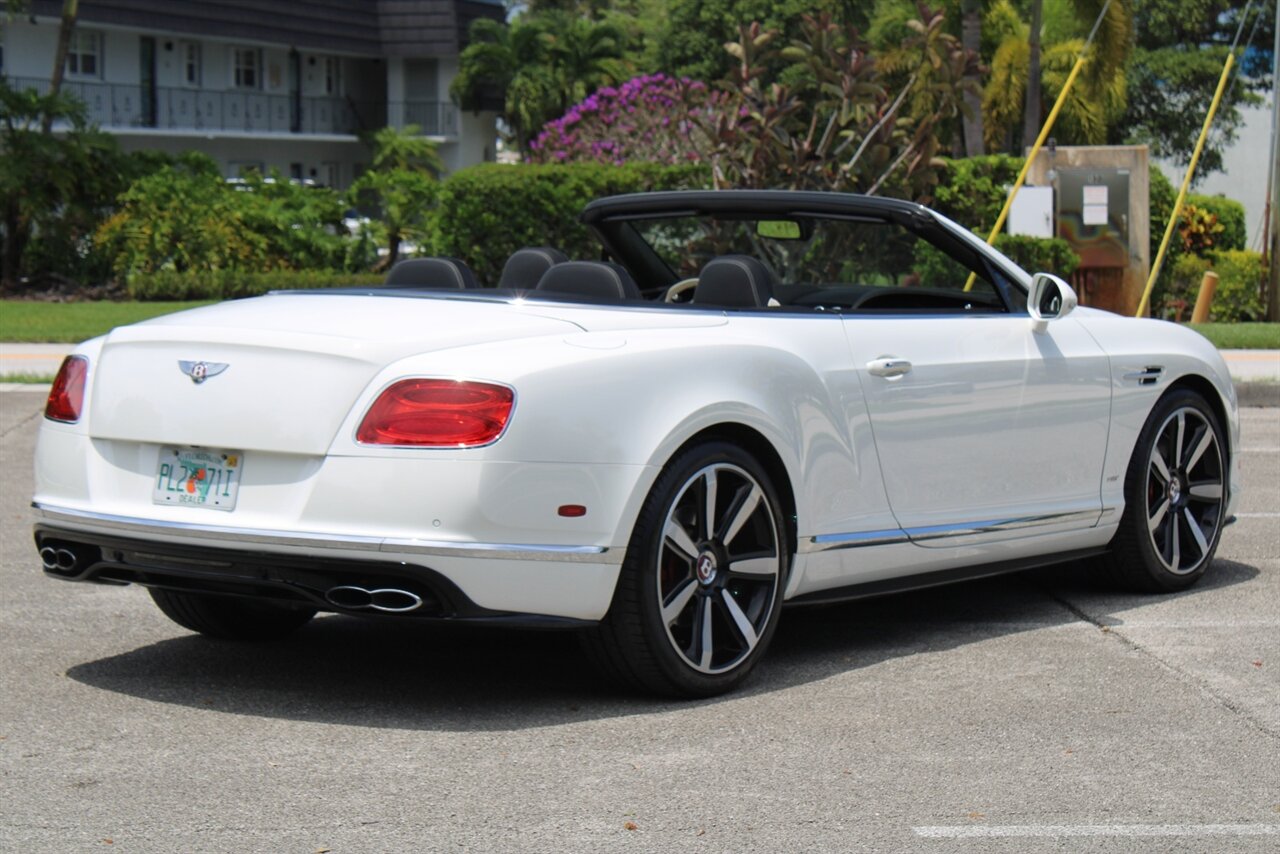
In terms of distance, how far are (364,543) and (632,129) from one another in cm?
2259

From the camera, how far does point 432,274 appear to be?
22.3 feet

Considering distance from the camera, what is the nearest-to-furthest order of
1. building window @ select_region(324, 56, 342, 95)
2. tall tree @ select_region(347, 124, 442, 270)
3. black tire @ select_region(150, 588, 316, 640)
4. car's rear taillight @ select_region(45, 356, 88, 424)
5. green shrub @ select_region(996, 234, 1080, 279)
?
1. car's rear taillight @ select_region(45, 356, 88, 424)
2. black tire @ select_region(150, 588, 316, 640)
3. green shrub @ select_region(996, 234, 1080, 279)
4. tall tree @ select_region(347, 124, 442, 270)
5. building window @ select_region(324, 56, 342, 95)

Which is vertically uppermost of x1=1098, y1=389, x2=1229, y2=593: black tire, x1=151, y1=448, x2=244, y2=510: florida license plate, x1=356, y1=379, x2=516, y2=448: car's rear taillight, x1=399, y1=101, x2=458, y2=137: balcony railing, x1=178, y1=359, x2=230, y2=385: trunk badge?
x1=399, y1=101, x2=458, y2=137: balcony railing

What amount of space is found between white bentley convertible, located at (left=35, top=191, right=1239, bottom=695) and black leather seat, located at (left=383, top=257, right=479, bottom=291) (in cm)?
1

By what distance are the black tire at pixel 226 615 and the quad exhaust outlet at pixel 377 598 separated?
1227mm

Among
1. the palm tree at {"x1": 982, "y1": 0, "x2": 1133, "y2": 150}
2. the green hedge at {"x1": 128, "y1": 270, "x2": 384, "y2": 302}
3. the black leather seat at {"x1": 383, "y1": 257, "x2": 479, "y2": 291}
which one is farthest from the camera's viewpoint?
the palm tree at {"x1": 982, "y1": 0, "x2": 1133, "y2": 150}

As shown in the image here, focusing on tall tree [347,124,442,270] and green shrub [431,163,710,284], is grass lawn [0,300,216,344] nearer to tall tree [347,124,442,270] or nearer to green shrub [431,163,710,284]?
green shrub [431,163,710,284]

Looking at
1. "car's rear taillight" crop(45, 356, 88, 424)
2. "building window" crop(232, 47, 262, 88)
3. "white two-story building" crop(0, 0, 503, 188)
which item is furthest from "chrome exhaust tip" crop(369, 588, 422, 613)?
"building window" crop(232, 47, 262, 88)

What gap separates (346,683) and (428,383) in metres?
1.17

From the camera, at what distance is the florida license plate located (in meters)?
5.52

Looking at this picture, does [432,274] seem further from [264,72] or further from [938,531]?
[264,72]

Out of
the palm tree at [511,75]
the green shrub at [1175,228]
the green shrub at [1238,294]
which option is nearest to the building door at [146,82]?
the palm tree at [511,75]

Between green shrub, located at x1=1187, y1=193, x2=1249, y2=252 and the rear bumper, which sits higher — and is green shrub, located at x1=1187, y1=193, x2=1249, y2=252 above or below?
above

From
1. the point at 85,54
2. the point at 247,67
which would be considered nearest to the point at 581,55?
the point at 247,67
